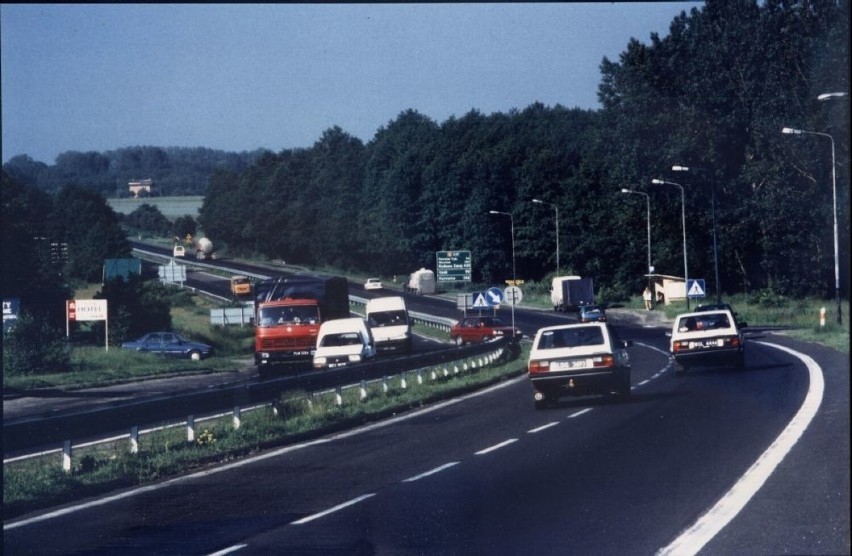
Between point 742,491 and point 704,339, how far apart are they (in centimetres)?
1877

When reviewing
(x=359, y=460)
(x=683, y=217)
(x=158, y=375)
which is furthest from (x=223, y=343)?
(x=359, y=460)

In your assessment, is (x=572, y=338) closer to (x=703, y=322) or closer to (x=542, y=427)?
(x=542, y=427)

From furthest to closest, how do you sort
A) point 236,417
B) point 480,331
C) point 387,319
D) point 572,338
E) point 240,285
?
point 480,331 < point 387,319 < point 240,285 < point 572,338 < point 236,417

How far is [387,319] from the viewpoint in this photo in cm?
3800

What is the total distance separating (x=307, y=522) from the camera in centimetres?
1146

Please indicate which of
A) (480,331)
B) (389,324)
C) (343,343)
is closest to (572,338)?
(343,343)

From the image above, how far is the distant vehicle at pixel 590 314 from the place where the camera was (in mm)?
26069

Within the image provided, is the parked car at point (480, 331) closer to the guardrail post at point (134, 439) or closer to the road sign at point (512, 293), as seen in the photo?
the road sign at point (512, 293)

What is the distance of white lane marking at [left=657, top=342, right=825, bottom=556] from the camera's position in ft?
30.8

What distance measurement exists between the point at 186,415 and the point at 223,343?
3101 centimetres

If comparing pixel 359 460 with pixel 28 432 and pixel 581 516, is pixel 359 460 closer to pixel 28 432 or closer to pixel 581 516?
pixel 28 432

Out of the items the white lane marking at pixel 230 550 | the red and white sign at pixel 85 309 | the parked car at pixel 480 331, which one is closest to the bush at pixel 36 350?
the red and white sign at pixel 85 309

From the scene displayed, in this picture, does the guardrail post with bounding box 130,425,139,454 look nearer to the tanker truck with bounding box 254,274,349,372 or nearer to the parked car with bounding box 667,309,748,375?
the parked car with bounding box 667,309,748,375

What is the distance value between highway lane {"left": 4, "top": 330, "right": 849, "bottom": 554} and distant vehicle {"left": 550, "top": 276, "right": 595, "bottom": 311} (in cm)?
698
